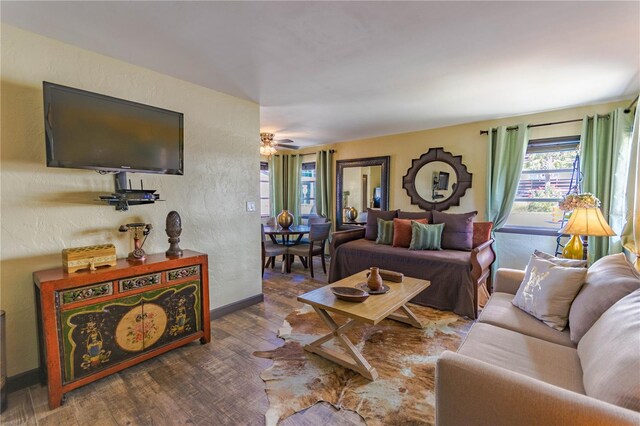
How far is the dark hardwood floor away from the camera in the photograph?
64.1 inches

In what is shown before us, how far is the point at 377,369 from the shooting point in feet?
6.82

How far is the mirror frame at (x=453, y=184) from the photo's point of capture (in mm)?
4277

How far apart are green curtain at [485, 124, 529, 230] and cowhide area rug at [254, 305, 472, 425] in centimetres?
185

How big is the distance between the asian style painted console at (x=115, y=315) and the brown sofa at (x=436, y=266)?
1.99 meters

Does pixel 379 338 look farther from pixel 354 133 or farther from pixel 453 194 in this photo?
pixel 354 133

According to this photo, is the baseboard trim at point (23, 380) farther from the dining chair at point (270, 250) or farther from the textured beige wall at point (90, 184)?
the dining chair at point (270, 250)

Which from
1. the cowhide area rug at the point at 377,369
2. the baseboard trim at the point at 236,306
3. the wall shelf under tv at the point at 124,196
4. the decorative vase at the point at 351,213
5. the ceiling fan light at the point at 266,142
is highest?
the ceiling fan light at the point at 266,142

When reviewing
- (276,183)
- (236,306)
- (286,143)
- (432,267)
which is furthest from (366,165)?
(236,306)

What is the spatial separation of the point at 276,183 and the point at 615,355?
579cm

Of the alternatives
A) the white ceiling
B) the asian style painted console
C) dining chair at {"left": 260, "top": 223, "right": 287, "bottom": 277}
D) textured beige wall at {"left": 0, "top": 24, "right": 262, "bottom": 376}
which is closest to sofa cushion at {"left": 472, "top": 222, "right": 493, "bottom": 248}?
the white ceiling

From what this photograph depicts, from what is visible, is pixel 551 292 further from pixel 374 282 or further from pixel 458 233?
pixel 458 233

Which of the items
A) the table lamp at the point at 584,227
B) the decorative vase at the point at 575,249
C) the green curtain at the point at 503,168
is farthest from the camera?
the green curtain at the point at 503,168

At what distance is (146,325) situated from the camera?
6.91 feet

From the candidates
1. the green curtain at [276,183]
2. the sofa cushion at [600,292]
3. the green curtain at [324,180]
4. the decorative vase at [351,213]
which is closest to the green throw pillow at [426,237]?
the sofa cushion at [600,292]
